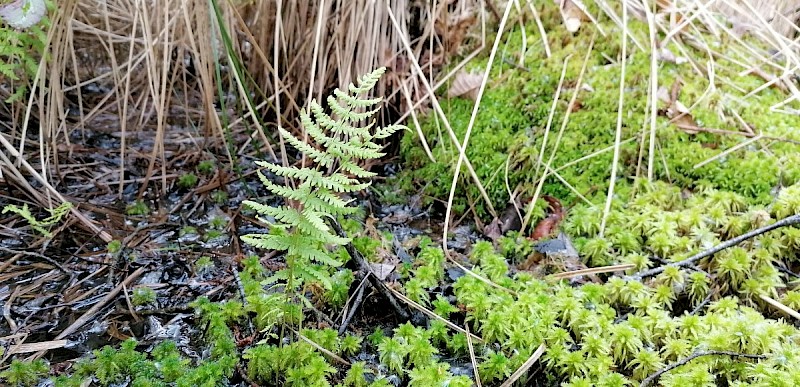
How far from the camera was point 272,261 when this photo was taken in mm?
2250

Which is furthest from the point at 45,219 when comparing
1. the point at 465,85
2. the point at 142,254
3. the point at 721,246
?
the point at 721,246

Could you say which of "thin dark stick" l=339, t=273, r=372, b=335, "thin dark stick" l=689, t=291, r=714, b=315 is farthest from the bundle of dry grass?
"thin dark stick" l=689, t=291, r=714, b=315

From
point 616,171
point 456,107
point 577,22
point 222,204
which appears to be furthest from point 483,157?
point 222,204

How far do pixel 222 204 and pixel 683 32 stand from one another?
9.20 feet

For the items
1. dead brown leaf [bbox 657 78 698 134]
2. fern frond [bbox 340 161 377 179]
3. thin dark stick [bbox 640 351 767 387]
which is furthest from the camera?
dead brown leaf [bbox 657 78 698 134]

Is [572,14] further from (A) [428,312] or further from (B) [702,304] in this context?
(A) [428,312]

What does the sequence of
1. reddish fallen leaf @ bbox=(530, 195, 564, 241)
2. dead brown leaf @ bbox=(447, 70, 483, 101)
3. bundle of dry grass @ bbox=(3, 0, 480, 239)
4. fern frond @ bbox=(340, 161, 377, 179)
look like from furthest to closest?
dead brown leaf @ bbox=(447, 70, 483, 101) < bundle of dry grass @ bbox=(3, 0, 480, 239) < reddish fallen leaf @ bbox=(530, 195, 564, 241) < fern frond @ bbox=(340, 161, 377, 179)

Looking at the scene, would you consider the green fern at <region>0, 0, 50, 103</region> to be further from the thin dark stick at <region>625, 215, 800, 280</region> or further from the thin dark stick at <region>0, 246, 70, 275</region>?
the thin dark stick at <region>625, 215, 800, 280</region>

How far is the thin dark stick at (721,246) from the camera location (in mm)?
2016

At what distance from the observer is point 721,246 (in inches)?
81.0

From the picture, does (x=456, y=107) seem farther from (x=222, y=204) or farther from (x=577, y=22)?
(x=222, y=204)

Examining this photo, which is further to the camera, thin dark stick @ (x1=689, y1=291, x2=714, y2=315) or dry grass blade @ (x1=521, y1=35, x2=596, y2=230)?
dry grass blade @ (x1=521, y1=35, x2=596, y2=230)

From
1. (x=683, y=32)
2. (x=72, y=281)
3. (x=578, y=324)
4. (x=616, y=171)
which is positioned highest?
(x=683, y=32)

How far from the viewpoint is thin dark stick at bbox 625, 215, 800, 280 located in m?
2.02
